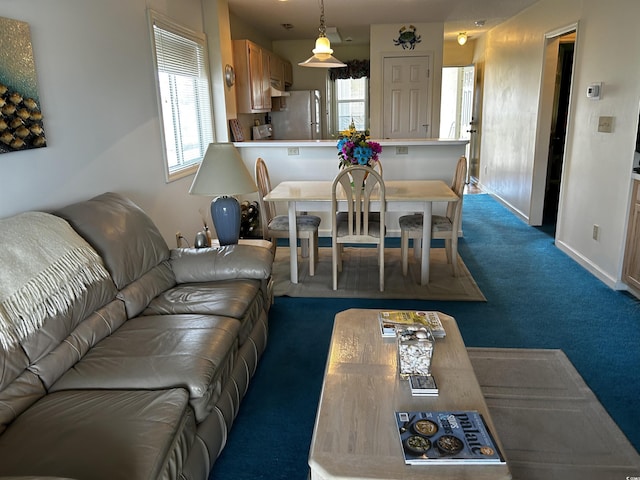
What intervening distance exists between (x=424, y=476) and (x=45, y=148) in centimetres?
232

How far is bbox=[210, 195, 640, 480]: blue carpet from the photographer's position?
81.0 inches

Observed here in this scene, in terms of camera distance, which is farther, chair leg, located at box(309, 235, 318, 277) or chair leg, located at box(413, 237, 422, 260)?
chair leg, located at box(413, 237, 422, 260)

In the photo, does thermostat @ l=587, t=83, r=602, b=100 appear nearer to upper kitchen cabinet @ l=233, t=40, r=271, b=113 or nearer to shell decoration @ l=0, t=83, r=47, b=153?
upper kitchen cabinet @ l=233, t=40, r=271, b=113

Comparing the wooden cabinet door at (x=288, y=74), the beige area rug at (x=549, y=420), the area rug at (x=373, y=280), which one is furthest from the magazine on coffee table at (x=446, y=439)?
the wooden cabinet door at (x=288, y=74)

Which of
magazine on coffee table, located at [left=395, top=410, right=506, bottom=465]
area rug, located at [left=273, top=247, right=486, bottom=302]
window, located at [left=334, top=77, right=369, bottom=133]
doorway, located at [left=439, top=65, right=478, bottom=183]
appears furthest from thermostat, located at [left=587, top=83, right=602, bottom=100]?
window, located at [left=334, top=77, right=369, bottom=133]

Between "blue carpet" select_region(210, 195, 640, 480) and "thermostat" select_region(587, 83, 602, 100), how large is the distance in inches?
56.0

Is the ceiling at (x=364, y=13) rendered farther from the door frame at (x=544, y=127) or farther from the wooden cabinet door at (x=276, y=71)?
the door frame at (x=544, y=127)

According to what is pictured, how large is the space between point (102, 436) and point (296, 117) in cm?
671

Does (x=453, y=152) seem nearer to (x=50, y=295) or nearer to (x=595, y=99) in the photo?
(x=595, y=99)

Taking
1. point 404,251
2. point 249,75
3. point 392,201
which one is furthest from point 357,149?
point 249,75

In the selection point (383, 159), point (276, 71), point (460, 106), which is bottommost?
point (383, 159)

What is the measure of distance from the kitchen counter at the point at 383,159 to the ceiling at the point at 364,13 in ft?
4.94

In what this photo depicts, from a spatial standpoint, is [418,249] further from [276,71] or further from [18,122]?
[276,71]

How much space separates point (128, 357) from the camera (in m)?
1.90
